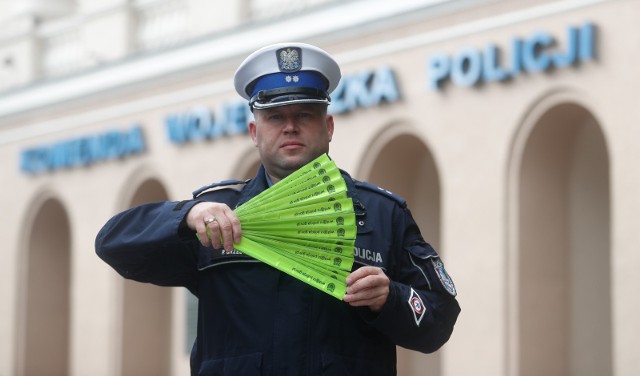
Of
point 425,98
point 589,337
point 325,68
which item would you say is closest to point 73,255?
point 425,98

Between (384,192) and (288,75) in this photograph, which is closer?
(384,192)

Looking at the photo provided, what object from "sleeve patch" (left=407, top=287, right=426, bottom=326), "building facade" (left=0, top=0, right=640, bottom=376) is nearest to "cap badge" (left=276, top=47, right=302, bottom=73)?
"sleeve patch" (left=407, top=287, right=426, bottom=326)

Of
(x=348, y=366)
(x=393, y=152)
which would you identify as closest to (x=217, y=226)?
(x=348, y=366)

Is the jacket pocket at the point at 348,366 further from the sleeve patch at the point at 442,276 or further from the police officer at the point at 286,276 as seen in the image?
the sleeve patch at the point at 442,276

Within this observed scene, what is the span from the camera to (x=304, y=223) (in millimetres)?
4020

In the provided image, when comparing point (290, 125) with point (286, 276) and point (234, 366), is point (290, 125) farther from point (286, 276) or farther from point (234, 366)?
point (234, 366)

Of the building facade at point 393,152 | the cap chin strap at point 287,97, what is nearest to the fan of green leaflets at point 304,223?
the cap chin strap at point 287,97

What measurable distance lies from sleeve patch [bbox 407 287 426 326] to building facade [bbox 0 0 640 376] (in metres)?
8.15

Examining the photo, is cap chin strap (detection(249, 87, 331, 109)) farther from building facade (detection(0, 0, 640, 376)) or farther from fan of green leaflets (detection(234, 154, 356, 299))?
building facade (detection(0, 0, 640, 376))

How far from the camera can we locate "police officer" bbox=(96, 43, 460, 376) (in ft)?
13.1

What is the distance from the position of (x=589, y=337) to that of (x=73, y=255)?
8.84m

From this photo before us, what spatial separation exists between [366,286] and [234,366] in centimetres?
56

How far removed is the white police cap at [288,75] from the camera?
14.4 ft

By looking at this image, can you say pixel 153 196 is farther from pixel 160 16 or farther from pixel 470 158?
pixel 470 158
